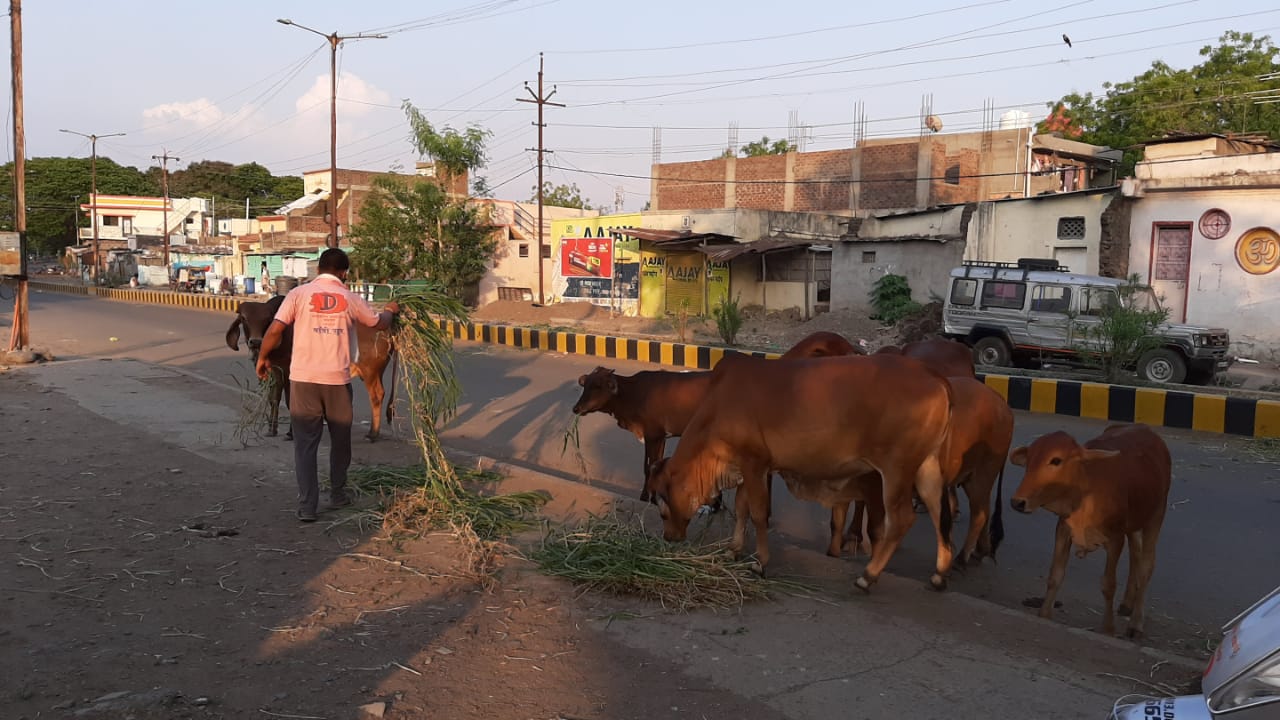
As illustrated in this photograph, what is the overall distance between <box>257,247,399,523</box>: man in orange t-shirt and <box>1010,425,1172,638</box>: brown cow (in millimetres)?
4226

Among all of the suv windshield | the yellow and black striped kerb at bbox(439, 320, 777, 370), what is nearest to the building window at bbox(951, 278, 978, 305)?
the suv windshield

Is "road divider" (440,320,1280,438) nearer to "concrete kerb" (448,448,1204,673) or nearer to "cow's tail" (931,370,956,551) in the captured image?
"concrete kerb" (448,448,1204,673)

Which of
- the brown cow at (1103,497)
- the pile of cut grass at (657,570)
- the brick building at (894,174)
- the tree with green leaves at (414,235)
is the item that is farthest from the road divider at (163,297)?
the brown cow at (1103,497)

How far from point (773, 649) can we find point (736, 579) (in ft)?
2.41

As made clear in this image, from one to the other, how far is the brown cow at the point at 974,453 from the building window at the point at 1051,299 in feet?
38.4

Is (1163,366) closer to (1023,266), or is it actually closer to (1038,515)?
(1023,266)

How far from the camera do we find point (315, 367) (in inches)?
259

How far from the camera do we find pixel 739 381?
5668 mm

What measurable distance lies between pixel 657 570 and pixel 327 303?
115 inches

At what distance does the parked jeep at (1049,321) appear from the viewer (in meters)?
15.2

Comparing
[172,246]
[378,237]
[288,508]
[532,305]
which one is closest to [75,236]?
[172,246]

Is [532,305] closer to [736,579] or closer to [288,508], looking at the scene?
[288,508]

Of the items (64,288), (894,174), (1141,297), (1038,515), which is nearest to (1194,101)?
(894,174)

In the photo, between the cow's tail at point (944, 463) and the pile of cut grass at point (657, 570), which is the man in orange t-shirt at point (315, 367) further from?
the cow's tail at point (944, 463)
